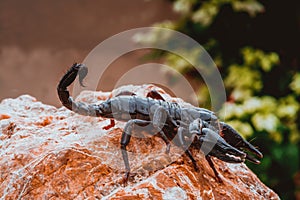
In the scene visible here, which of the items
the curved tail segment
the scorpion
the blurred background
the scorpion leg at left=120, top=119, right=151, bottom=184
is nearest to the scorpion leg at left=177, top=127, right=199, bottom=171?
the scorpion

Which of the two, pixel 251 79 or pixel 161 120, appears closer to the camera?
pixel 161 120

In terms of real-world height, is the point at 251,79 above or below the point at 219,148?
above

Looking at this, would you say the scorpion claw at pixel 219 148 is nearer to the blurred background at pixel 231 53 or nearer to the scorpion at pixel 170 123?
the scorpion at pixel 170 123

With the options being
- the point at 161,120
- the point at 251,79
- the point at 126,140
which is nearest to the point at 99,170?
the point at 126,140

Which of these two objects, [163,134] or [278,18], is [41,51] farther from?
[278,18]

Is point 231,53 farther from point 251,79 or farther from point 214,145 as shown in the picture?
point 214,145

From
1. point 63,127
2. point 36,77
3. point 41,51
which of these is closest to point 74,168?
point 63,127
